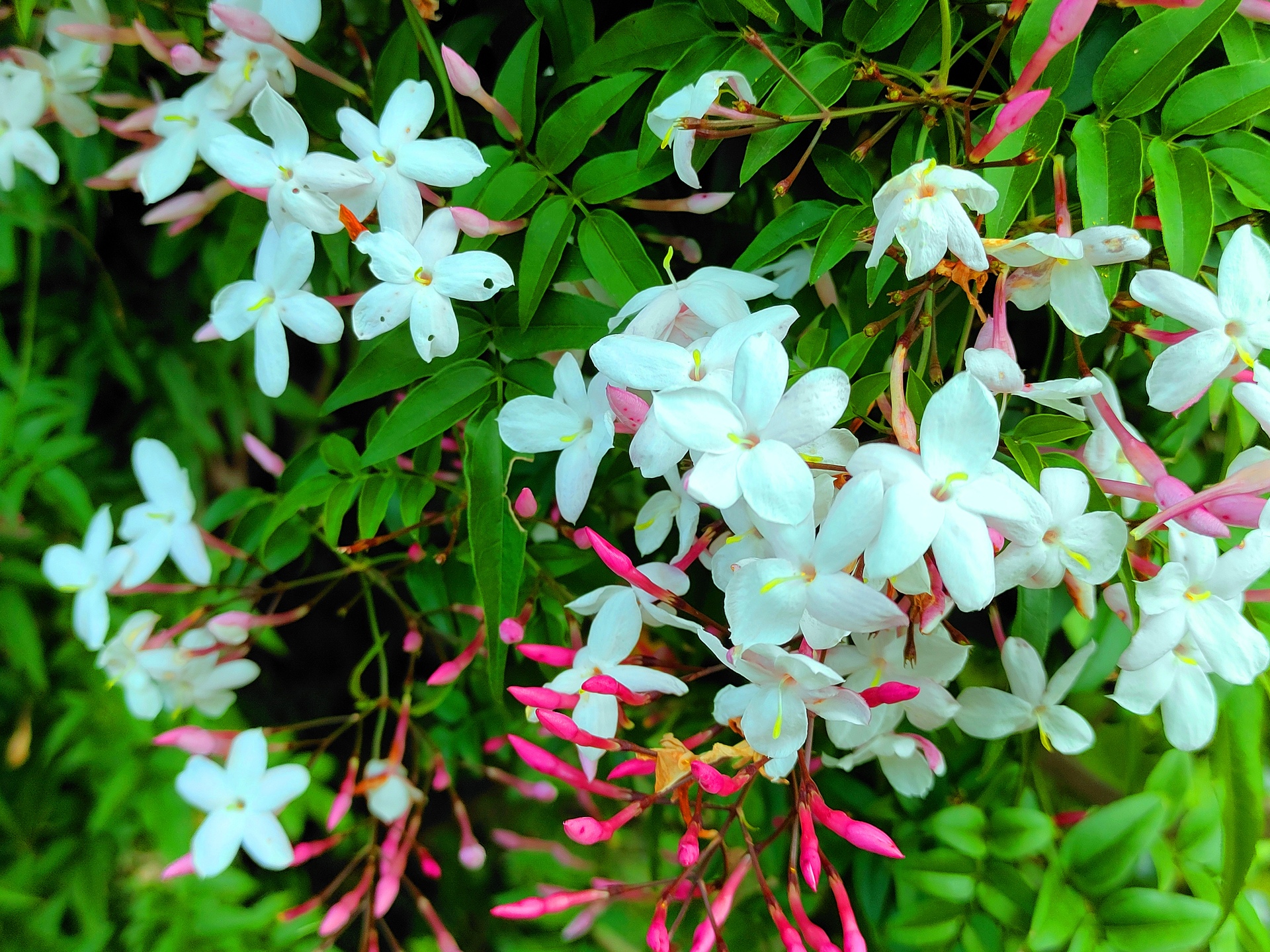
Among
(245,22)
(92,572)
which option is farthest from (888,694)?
(92,572)

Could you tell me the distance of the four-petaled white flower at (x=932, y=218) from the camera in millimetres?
341

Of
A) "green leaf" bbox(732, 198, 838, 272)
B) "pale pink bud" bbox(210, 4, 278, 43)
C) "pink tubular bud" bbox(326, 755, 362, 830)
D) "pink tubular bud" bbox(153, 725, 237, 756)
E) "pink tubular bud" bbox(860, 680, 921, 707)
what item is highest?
"pale pink bud" bbox(210, 4, 278, 43)

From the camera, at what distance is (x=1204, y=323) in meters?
0.36

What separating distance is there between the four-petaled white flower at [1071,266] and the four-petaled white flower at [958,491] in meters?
0.09

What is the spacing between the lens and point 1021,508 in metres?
0.31

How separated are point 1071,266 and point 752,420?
0.19 m

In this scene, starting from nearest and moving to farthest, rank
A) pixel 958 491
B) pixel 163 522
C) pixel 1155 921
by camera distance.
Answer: pixel 958 491 < pixel 1155 921 < pixel 163 522

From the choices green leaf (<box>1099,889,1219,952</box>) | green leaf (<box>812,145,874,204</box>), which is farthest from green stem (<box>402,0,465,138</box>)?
green leaf (<box>1099,889,1219,952</box>)

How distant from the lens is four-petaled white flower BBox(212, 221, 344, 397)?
1.52 ft

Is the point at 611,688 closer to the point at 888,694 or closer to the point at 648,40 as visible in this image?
the point at 888,694

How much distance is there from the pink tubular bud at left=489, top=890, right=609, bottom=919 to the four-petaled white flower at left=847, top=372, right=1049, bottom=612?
316 mm

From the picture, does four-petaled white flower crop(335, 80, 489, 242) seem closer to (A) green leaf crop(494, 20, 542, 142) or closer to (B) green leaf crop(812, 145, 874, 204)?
(A) green leaf crop(494, 20, 542, 142)

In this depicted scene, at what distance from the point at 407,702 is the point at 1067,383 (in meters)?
0.57

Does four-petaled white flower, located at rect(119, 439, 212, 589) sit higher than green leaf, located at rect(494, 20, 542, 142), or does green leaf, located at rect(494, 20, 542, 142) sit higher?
green leaf, located at rect(494, 20, 542, 142)
